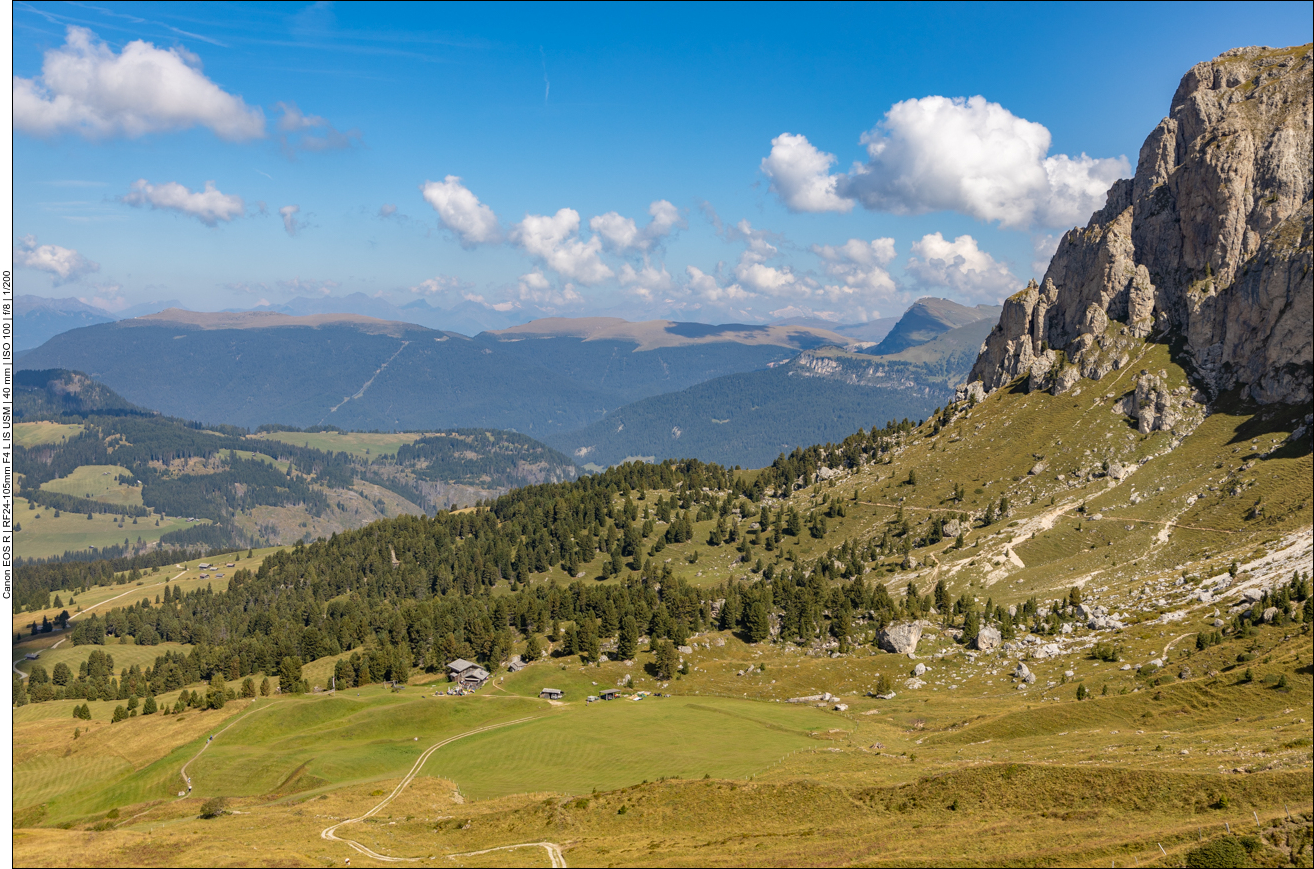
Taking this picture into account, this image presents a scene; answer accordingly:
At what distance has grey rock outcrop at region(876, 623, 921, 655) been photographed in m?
164

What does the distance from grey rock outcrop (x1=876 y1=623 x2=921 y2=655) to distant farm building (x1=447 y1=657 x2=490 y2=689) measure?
288 ft

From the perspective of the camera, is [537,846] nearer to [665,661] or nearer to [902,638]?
[665,661]

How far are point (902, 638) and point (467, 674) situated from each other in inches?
3709

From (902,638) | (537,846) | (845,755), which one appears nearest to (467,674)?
(845,755)

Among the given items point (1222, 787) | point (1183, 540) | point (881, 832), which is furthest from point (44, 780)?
point (1183, 540)

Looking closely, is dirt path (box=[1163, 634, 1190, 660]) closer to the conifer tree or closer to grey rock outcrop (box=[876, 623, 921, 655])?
grey rock outcrop (box=[876, 623, 921, 655])

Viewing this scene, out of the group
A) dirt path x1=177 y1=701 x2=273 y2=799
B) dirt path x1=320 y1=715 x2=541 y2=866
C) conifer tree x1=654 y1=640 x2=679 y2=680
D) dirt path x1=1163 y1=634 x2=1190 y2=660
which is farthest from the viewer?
conifer tree x1=654 y1=640 x2=679 y2=680

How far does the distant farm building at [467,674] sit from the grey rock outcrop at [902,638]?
87883mm

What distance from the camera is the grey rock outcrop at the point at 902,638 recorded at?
537 feet

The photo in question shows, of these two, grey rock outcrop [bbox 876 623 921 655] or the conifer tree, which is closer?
grey rock outcrop [bbox 876 623 921 655]

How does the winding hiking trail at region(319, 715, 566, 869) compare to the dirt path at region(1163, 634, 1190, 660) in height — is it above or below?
below

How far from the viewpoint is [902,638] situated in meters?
164

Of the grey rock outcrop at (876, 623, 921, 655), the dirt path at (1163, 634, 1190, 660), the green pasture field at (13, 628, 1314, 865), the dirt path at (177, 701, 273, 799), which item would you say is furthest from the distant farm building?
the dirt path at (1163, 634, 1190, 660)

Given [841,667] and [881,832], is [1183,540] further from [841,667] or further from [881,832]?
[881,832]
